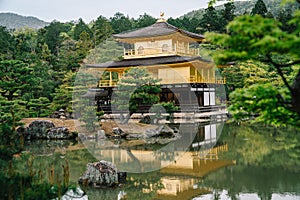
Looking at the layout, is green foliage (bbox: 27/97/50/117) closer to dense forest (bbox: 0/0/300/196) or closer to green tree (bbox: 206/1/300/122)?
dense forest (bbox: 0/0/300/196)

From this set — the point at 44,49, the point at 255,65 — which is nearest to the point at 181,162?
the point at 255,65

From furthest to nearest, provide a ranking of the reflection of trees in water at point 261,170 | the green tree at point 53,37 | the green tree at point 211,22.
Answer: the green tree at point 53,37
the green tree at point 211,22
the reflection of trees in water at point 261,170

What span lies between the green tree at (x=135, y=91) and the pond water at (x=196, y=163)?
297cm

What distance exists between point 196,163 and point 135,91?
8.01 meters

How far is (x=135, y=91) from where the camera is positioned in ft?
53.2

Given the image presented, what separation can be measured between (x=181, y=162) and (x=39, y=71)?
15707 mm

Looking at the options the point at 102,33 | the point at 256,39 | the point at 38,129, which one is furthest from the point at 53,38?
the point at 256,39

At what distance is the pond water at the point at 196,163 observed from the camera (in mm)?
→ 6238

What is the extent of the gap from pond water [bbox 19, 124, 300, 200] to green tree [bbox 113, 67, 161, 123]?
117 inches

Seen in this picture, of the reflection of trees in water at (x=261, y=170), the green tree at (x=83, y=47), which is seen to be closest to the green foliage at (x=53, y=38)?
the green tree at (x=83, y=47)

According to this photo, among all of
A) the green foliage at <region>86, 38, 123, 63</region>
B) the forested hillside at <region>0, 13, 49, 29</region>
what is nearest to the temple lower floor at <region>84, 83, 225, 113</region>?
the green foliage at <region>86, 38, 123, 63</region>

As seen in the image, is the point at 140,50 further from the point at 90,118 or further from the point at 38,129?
the point at 38,129

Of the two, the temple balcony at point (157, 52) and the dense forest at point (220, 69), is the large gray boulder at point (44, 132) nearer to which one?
the dense forest at point (220, 69)

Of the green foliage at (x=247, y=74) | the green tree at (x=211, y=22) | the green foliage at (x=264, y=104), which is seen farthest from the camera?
the green tree at (x=211, y=22)
